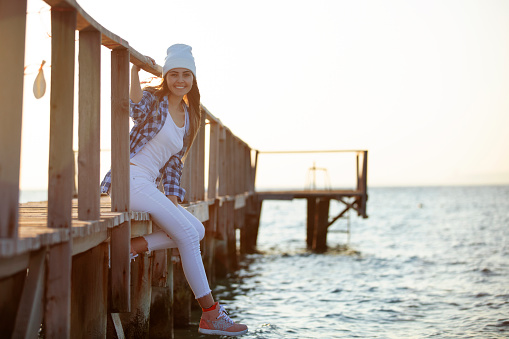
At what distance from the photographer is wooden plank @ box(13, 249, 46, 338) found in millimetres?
2672

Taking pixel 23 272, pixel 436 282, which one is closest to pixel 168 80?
pixel 23 272

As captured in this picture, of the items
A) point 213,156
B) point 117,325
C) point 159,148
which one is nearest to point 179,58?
point 159,148

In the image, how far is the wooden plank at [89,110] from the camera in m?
3.35

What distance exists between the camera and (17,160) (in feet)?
7.68

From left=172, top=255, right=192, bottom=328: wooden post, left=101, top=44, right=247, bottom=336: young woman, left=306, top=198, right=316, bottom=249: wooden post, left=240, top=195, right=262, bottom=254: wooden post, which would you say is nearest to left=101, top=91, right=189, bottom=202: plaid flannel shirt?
left=101, top=44, right=247, bottom=336: young woman

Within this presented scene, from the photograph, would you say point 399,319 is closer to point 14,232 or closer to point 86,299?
point 86,299

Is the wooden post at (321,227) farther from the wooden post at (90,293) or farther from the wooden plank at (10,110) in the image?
the wooden plank at (10,110)

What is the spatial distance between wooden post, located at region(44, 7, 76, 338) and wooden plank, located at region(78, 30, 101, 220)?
1.55 feet

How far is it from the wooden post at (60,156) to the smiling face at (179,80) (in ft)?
5.07

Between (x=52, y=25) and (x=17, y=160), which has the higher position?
(x=52, y=25)

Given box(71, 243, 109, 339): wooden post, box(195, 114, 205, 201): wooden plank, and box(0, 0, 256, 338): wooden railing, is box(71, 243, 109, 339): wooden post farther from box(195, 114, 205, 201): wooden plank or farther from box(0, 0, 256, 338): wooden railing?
box(195, 114, 205, 201): wooden plank

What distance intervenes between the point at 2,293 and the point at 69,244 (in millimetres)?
348

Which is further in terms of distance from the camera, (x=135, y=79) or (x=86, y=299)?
(x=135, y=79)

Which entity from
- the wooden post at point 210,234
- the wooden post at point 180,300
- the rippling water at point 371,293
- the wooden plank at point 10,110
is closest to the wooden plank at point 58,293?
the wooden plank at point 10,110
